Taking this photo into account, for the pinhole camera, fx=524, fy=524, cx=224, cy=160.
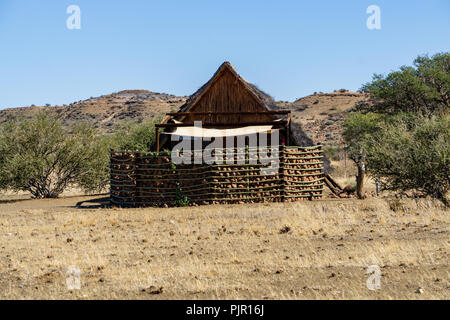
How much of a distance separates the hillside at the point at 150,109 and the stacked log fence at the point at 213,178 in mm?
44974

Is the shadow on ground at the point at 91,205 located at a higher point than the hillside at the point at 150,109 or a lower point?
lower

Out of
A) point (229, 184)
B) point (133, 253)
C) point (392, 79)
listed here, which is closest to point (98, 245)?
point (133, 253)

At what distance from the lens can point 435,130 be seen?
1603cm

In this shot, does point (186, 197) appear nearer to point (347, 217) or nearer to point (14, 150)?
point (347, 217)

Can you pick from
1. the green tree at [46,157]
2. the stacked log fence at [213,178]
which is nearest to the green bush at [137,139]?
the green tree at [46,157]

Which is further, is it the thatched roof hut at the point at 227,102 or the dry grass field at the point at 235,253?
the thatched roof hut at the point at 227,102

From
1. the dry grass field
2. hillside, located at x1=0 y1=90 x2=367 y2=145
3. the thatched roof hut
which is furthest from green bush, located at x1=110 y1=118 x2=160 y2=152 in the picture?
hillside, located at x1=0 y1=90 x2=367 y2=145

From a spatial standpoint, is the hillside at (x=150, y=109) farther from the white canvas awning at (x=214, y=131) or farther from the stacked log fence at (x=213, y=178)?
the stacked log fence at (x=213, y=178)

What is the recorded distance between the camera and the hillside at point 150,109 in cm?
6938

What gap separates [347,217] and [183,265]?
673 cm

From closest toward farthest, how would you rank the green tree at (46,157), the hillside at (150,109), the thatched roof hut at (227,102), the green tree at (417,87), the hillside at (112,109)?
1. the thatched roof hut at (227,102)
2. the green tree at (46,157)
3. the green tree at (417,87)
4. the hillside at (150,109)
5. the hillside at (112,109)

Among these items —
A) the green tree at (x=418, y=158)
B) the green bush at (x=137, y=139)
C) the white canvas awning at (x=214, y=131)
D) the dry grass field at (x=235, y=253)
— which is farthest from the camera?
the green bush at (x=137, y=139)

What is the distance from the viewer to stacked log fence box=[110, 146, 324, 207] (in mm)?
18578

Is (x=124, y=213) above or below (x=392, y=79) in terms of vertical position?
below
